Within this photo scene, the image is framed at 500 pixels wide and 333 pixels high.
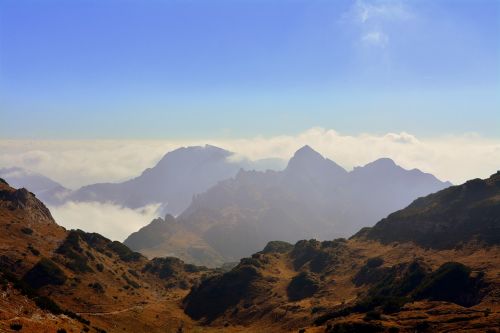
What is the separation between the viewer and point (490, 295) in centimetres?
8744

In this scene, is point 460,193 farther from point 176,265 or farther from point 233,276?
point 176,265

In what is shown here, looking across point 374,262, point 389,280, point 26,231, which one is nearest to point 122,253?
point 26,231

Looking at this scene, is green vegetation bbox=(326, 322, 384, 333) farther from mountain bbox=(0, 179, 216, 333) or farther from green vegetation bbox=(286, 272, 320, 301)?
green vegetation bbox=(286, 272, 320, 301)

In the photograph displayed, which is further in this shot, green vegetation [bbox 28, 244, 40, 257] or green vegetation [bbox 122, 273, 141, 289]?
green vegetation [bbox 122, 273, 141, 289]

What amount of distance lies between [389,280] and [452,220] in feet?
135

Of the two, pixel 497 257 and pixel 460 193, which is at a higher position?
pixel 460 193

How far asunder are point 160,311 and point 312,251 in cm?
6441

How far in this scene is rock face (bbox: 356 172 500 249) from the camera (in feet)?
428

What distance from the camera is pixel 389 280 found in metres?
117

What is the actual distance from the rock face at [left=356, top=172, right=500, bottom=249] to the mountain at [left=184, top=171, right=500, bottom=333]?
33cm

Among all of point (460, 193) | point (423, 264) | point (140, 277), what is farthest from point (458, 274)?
point (140, 277)

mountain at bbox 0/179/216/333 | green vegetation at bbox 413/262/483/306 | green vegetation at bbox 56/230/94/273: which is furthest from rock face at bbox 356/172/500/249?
green vegetation at bbox 56/230/94/273

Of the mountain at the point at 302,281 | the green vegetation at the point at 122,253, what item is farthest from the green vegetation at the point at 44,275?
the green vegetation at the point at 122,253

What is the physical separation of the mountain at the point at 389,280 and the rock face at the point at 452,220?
0.33 metres
